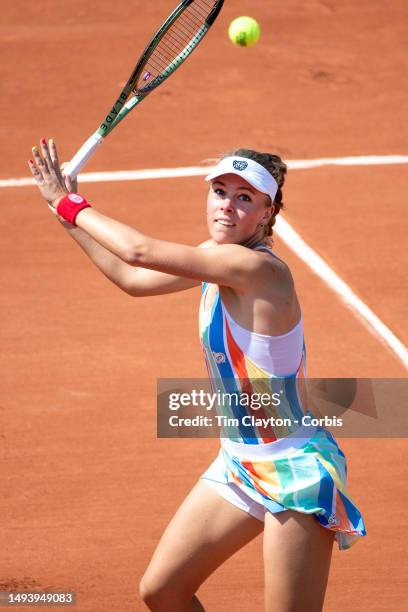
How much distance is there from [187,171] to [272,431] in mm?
6764

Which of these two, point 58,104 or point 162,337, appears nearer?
point 162,337

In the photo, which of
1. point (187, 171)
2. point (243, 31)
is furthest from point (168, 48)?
point (187, 171)

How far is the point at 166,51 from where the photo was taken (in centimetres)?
572

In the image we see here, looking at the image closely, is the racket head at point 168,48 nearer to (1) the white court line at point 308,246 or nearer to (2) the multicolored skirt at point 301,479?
(2) the multicolored skirt at point 301,479

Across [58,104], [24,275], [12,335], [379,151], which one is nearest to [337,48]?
[379,151]

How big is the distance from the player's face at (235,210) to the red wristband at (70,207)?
0.52 m

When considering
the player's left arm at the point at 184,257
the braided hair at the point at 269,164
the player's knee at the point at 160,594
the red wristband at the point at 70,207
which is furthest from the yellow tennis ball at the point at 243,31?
the player's knee at the point at 160,594

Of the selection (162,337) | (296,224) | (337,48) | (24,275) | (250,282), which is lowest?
(250,282)

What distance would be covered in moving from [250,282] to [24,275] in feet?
16.5

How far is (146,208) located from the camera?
33.0 ft

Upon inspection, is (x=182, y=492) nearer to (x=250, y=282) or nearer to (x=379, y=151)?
(x=250, y=282)

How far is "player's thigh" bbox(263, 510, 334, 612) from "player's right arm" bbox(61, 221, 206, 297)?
1067 millimetres

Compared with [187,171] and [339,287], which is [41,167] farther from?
[187,171]

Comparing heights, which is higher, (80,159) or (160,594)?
(80,159)
